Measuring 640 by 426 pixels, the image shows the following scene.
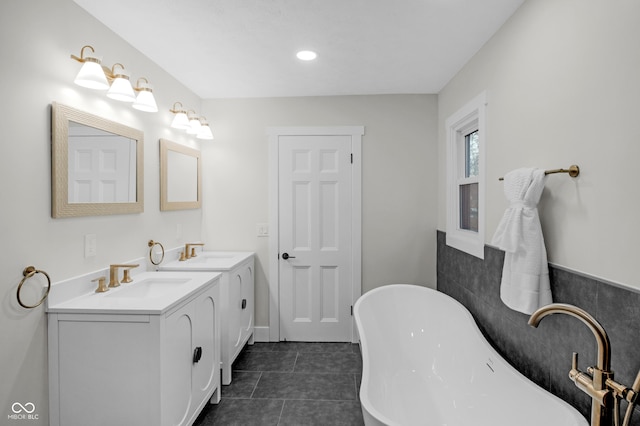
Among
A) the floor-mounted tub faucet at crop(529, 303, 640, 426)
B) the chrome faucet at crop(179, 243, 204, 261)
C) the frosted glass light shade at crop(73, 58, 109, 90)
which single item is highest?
the frosted glass light shade at crop(73, 58, 109, 90)

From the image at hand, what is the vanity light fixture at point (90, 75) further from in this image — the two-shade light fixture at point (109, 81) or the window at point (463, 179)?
the window at point (463, 179)

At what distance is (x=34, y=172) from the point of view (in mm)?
1587

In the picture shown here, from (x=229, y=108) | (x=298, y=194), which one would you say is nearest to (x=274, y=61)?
(x=229, y=108)

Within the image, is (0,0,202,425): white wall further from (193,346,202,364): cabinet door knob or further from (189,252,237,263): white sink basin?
(189,252,237,263): white sink basin

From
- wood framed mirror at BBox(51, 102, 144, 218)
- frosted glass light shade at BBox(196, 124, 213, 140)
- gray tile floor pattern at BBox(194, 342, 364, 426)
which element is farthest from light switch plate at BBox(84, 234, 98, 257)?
frosted glass light shade at BBox(196, 124, 213, 140)

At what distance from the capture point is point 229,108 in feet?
11.3

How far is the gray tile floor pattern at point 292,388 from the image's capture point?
2.23 meters

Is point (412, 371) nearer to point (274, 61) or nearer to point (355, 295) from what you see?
point (355, 295)

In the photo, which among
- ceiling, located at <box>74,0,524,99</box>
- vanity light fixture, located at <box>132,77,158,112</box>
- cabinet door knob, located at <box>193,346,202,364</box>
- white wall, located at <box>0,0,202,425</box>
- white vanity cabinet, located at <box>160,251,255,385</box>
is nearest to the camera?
white wall, located at <box>0,0,202,425</box>

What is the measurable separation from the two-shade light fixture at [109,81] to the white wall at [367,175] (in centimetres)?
116

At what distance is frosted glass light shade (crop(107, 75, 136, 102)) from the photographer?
1920mm

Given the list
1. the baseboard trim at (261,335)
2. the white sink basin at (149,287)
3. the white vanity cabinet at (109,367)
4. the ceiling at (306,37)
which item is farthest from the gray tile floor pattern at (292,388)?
the ceiling at (306,37)

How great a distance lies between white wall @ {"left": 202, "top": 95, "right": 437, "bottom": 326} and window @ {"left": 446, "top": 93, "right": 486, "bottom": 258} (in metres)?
0.36

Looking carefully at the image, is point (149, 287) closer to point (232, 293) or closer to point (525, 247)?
point (232, 293)
